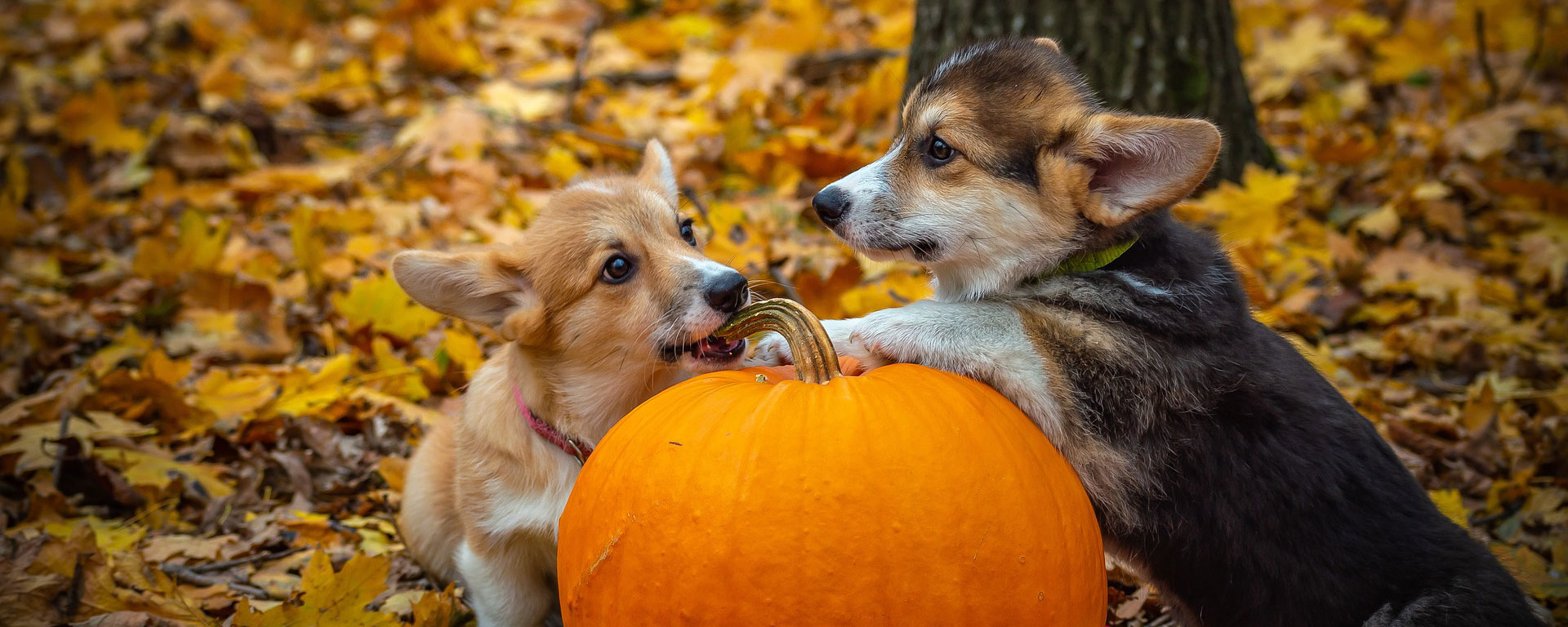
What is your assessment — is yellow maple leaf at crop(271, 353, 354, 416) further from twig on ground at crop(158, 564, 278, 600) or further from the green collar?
the green collar

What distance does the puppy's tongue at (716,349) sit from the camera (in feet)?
10.3

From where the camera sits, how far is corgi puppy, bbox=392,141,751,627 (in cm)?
316

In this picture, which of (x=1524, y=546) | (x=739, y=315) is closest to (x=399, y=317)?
(x=739, y=315)

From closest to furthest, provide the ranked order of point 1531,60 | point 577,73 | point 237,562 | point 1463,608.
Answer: point 1463,608, point 237,562, point 1531,60, point 577,73

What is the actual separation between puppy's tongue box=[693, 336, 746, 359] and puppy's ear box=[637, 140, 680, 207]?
0.74 metres

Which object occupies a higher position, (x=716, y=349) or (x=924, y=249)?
(x=924, y=249)

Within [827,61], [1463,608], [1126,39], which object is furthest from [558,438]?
[827,61]

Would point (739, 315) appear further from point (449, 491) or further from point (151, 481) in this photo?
point (151, 481)

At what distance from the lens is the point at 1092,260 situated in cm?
296

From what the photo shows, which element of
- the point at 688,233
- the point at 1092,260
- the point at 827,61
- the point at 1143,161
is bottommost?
the point at 827,61

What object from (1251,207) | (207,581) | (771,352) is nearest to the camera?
(771,352)

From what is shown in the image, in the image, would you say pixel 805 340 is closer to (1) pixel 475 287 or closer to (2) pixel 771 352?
(2) pixel 771 352

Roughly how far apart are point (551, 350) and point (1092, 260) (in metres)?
1.68

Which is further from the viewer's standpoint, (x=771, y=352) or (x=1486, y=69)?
(x=1486, y=69)
